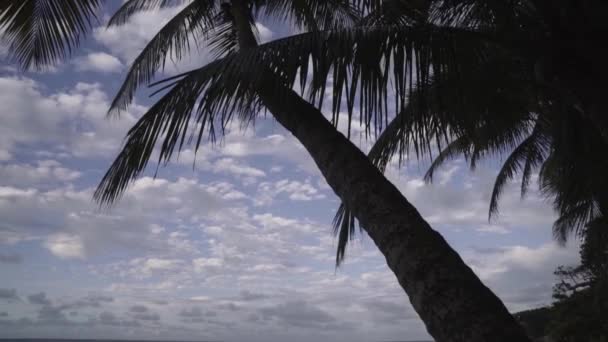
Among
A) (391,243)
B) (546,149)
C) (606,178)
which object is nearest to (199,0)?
(391,243)

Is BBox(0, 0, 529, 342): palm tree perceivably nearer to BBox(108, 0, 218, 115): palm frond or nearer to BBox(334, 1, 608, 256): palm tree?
BBox(334, 1, 608, 256): palm tree

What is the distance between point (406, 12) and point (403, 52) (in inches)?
55.7

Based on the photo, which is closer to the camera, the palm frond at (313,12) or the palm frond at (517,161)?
the palm frond at (313,12)

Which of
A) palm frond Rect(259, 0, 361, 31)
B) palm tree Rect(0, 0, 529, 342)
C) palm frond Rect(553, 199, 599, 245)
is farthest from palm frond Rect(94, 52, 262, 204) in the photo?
palm frond Rect(553, 199, 599, 245)

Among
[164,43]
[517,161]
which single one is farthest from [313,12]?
[517,161]

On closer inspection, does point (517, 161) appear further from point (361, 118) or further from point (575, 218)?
point (361, 118)

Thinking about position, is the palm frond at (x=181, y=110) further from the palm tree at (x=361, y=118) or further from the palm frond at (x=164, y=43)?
the palm frond at (x=164, y=43)

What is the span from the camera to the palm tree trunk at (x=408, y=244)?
1750 mm

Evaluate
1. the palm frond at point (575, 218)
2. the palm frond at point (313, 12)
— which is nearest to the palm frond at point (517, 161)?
the palm frond at point (575, 218)

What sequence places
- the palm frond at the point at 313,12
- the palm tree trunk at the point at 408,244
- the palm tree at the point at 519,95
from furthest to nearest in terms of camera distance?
the palm frond at the point at 313,12 → the palm tree at the point at 519,95 → the palm tree trunk at the point at 408,244

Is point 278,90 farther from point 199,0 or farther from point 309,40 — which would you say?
point 199,0

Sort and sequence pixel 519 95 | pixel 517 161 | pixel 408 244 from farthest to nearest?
pixel 517 161
pixel 519 95
pixel 408 244

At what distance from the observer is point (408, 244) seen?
204 cm

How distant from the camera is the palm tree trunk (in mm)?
1750
